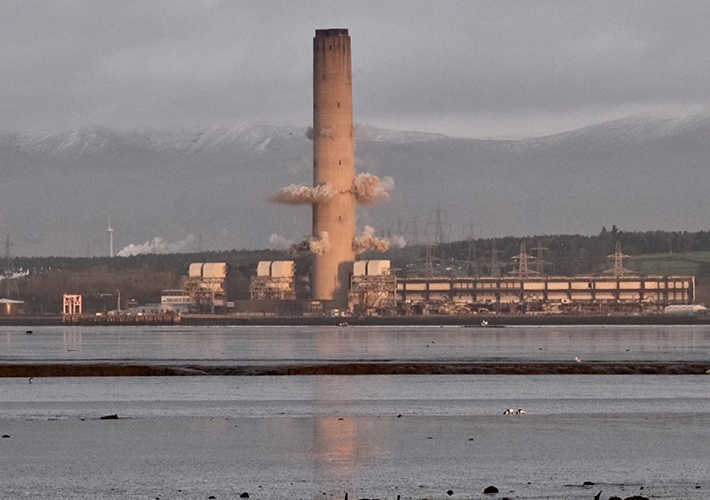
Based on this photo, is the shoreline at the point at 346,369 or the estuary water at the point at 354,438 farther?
the shoreline at the point at 346,369

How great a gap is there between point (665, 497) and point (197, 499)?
32.1 feet

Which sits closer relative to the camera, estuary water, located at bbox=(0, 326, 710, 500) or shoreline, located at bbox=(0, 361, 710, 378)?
estuary water, located at bbox=(0, 326, 710, 500)

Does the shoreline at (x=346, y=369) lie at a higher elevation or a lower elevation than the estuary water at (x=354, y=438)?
higher

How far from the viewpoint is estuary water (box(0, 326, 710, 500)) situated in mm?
36219

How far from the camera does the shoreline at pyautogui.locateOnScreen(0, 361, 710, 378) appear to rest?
84.9m

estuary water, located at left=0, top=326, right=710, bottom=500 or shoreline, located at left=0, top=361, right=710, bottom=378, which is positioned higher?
shoreline, located at left=0, top=361, right=710, bottom=378

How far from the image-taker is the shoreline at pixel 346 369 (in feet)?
278

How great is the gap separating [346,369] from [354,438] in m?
41.0

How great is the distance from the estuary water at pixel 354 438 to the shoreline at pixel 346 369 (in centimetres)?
476

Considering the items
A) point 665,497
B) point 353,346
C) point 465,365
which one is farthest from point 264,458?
point 353,346

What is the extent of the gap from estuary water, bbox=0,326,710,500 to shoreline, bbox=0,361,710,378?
4763 millimetres

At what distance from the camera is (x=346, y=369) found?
286ft

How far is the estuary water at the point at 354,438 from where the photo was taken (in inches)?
1426

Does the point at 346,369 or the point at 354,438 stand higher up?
the point at 346,369
